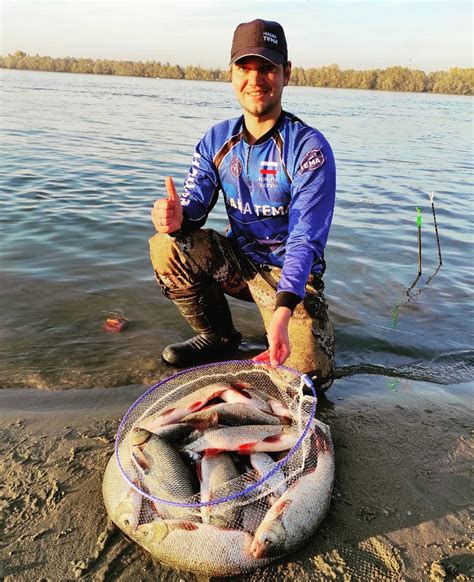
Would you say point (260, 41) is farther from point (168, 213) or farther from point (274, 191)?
point (168, 213)

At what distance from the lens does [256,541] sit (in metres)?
2.39

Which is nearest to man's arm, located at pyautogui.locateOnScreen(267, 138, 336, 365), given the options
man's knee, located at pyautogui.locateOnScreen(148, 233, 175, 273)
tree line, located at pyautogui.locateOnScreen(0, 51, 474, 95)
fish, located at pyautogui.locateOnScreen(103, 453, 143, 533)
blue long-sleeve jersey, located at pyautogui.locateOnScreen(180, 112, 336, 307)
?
blue long-sleeve jersey, located at pyautogui.locateOnScreen(180, 112, 336, 307)

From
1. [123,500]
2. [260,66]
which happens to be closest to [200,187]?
[260,66]

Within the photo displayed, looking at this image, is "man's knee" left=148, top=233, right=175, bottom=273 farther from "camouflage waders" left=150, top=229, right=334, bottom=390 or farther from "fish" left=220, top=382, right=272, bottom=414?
"fish" left=220, top=382, right=272, bottom=414

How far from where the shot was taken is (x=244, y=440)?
2.99 metres

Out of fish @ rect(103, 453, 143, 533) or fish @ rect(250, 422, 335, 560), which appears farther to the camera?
fish @ rect(103, 453, 143, 533)

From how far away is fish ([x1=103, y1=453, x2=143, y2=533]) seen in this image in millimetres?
2539

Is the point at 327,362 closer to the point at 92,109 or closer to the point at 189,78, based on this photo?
the point at 92,109

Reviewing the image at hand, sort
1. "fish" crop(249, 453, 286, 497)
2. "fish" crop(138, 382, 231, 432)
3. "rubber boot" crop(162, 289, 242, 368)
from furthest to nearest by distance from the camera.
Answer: "rubber boot" crop(162, 289, 242, 368)
"fish" crop(138, 382, 231, 432)
"fish" crop(249, 453, 286, 497)

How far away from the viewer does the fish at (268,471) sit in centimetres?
262

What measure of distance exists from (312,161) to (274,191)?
1.31 feet

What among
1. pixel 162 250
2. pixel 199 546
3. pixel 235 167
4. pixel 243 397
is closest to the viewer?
pixel 199 546

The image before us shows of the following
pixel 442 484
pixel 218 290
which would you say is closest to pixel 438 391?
pixel 442 484

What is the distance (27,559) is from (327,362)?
7.62 ft
